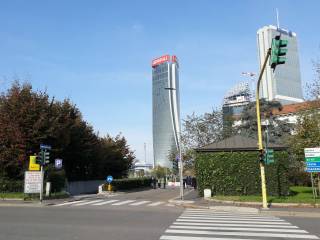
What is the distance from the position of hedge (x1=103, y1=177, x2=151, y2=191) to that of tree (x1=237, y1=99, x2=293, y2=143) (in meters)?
17.1

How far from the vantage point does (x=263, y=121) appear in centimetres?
6744

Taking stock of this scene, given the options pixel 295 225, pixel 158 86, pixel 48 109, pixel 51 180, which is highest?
pixel 158 86

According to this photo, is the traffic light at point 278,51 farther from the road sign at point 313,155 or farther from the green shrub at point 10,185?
the green shrub at point 10,185

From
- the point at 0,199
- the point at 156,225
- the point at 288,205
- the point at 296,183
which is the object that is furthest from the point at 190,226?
the point at 296,183

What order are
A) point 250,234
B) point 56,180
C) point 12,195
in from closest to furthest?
1. point 250,234
2. point 12,195
3. point 56,180

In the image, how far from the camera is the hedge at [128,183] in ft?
155

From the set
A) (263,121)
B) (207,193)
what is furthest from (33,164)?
(263,121)

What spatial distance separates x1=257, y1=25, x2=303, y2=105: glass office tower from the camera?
10481 centimetres

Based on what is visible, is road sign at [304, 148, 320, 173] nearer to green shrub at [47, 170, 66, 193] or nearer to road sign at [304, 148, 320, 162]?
road sign at [304, 148, 320, 162]

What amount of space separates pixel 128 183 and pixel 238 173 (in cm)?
2422

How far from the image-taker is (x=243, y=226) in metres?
14.3

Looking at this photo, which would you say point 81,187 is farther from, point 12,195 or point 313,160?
point 313,160

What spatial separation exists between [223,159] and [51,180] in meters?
14.9

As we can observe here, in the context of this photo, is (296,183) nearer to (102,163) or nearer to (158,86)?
(158,86)
